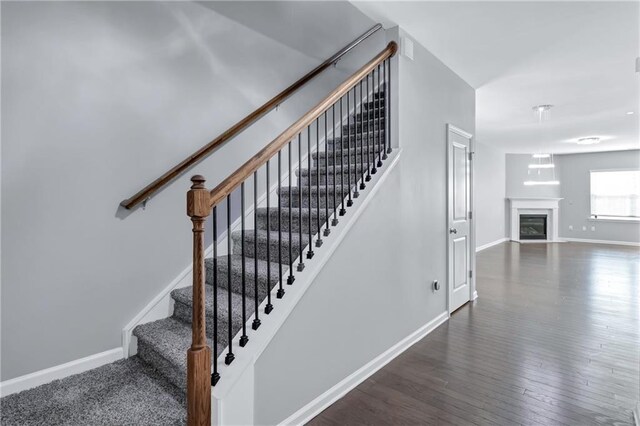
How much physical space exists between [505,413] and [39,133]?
322cm

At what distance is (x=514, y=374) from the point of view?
247 centimetres

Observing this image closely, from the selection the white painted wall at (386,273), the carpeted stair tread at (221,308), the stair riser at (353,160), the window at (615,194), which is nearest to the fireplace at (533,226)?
the window at (615,194)

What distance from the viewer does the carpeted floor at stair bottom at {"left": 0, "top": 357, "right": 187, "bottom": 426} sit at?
165cm

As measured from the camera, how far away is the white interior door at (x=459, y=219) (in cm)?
368

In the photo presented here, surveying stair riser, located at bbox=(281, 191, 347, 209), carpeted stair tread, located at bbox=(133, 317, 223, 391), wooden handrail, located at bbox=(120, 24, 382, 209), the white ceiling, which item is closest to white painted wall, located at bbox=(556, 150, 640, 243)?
the white ceiling

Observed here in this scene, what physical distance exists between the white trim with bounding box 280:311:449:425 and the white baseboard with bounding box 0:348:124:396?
1.27m

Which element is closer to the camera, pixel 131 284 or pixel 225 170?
pixel 131 284

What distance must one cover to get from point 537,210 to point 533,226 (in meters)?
0.50

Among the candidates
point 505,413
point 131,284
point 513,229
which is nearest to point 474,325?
point 505,413

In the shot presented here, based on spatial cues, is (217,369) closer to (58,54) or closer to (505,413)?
(505,413)

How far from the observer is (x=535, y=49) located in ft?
10.6

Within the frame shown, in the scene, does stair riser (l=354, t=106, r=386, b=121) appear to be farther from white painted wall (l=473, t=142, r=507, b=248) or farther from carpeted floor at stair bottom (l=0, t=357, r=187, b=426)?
white painted wall (l=473, t=142, r=507, b=248)

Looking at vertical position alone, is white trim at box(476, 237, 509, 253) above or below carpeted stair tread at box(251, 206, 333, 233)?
below

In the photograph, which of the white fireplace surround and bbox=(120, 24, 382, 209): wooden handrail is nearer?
bbox=(120, 24, 382, 209): wooden handrail
